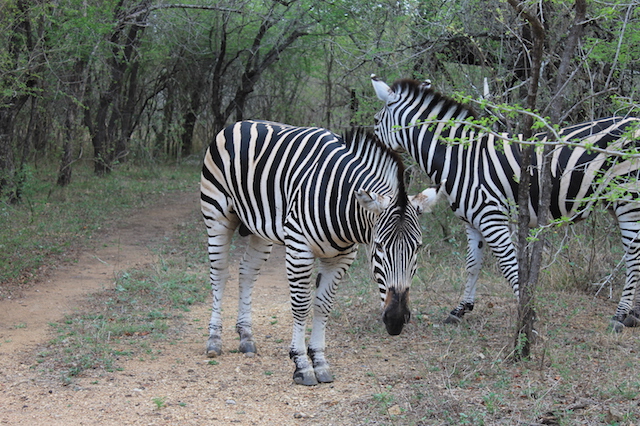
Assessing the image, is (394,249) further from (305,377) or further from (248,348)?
(248,348)

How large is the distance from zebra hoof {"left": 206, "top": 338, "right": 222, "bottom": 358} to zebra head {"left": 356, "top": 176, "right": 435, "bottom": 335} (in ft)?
6.58

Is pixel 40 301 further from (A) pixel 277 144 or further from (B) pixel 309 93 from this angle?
(B) pixel 309 93

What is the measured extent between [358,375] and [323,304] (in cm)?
65

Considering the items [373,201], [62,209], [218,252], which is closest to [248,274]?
[218,252]

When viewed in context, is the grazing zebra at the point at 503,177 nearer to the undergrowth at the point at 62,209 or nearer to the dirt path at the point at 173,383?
the dirt path at the point at 173,383

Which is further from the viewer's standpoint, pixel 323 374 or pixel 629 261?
pixel 629 261

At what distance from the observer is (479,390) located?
4.45 meters

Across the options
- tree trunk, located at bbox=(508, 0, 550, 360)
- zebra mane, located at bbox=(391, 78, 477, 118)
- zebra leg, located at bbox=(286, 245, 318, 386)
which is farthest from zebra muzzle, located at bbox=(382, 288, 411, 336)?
zebra mane, located at bbox=(391, 78, 477, 118)

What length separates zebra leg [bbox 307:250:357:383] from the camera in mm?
4996

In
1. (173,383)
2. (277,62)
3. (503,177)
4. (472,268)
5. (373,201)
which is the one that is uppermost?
(277,62)

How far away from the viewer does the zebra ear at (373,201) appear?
14.3 ft

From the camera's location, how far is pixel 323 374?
4922 mm

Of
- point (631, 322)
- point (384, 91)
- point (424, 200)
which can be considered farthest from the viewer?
point (384, 91)

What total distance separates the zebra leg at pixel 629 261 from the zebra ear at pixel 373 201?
297 centimetres
